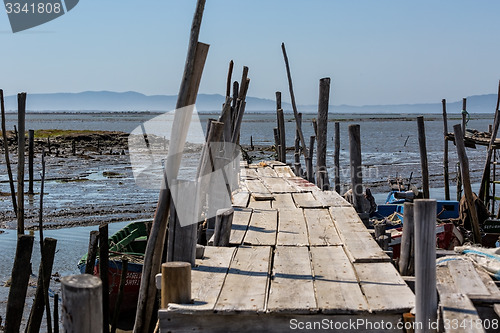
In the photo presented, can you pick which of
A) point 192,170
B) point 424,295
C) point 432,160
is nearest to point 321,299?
point 424,295

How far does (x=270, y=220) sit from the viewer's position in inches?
362

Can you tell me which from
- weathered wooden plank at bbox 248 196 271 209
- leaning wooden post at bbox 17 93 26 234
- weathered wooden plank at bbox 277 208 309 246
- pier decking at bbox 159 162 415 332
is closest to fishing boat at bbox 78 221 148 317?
leaning wooden post at bbox 17 93 26 234

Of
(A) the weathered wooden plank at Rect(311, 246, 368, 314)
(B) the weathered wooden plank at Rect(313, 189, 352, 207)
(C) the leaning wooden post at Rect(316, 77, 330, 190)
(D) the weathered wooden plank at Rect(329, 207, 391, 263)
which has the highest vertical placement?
(C) the leaning wooden post at Rect(316, 77, 330, 190)

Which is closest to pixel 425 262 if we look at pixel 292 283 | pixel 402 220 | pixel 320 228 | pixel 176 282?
pixel 292 283

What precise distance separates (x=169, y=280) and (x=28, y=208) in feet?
62.2

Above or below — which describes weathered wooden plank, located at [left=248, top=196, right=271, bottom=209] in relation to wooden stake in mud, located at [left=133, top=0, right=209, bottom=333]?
below

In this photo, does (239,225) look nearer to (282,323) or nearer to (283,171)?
(282,323)

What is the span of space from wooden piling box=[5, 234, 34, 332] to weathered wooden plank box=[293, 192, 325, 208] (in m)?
4.85

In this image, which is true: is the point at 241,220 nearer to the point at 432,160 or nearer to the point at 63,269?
the point at 63,269

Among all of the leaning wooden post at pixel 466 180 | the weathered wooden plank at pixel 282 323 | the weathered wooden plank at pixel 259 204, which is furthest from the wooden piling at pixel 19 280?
the leaning wooden post at pixel 466 180

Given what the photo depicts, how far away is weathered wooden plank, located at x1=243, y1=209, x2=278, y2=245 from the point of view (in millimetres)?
7676

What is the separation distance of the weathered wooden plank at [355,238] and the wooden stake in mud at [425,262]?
1721mm

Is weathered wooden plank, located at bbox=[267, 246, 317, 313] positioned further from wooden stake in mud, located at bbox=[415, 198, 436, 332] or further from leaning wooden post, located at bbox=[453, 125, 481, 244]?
leaning wooden post, located at bbox=[453, 125, 481, 244]

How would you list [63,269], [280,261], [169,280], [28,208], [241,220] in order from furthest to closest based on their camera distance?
[28,208] < [63,269] < [241,220] < [280,261] < [169,280]
